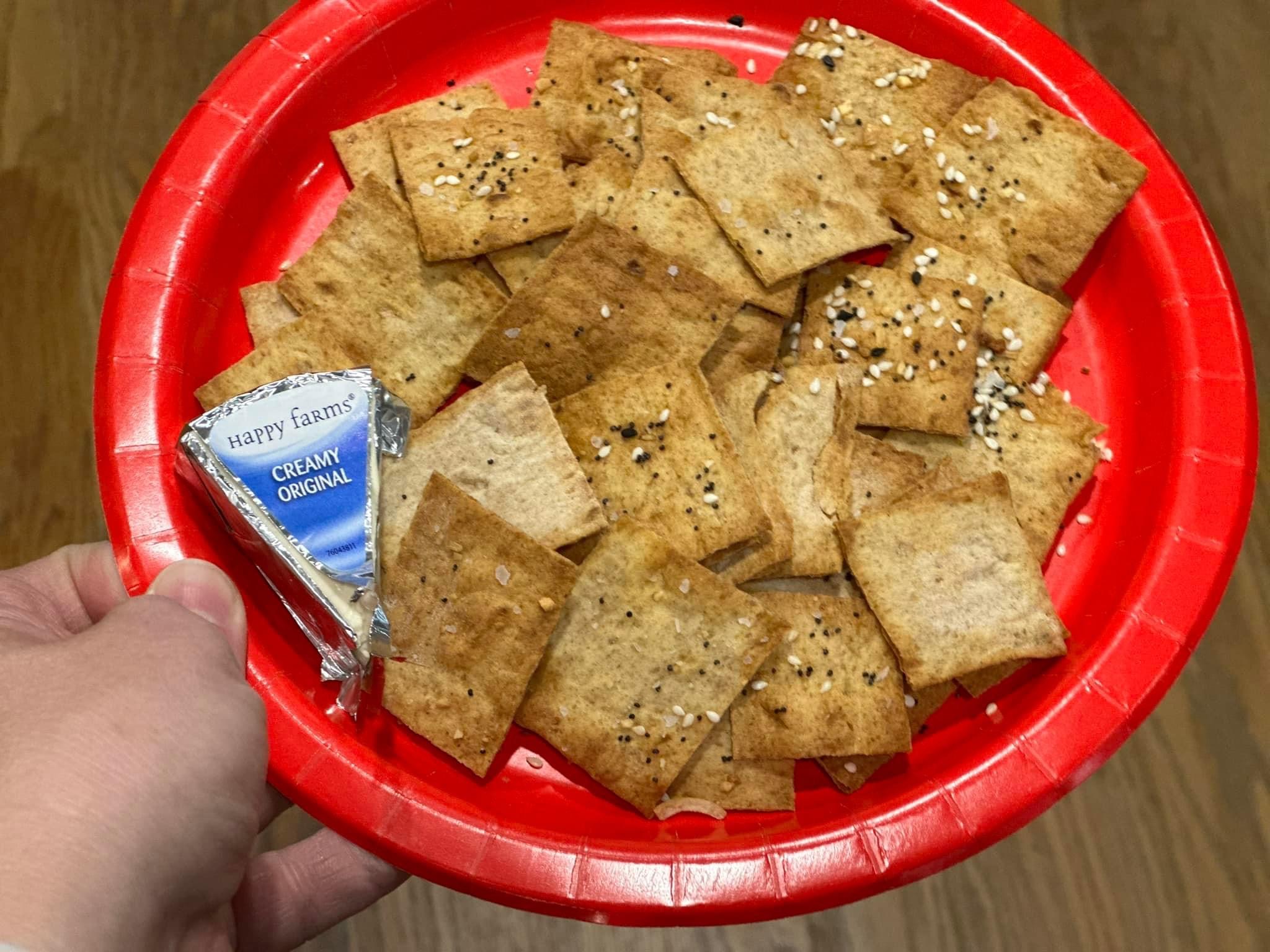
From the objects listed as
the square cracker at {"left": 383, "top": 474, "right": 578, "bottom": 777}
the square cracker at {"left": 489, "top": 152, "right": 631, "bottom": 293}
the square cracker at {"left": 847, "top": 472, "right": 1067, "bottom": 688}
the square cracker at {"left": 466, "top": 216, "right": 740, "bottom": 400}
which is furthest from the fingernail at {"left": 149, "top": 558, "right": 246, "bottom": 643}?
the square cracker at {"left": 847, "top": 472, "right": 1067, "bottom": 688}

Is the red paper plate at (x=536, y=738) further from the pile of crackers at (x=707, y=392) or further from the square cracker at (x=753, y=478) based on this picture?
the square cracker at (x=753, y=478)

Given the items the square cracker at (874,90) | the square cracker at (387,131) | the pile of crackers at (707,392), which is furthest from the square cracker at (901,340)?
the square cracker at (387,131)

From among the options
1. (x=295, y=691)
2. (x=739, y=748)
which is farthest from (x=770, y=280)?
(x=295, y=691)

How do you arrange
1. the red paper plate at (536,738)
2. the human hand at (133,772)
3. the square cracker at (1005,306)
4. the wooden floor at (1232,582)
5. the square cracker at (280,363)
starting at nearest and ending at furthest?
the human hand at (133,772) < the red paper plate at (536,738) < the square cracker at (280,363) < the square cracker at (1005,306) < the wooden floor at (1232,582)

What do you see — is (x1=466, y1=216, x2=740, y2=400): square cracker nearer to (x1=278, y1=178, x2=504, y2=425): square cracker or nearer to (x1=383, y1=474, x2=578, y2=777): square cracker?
(x1=278, y1=178, x2=504, y2=425): square cracker

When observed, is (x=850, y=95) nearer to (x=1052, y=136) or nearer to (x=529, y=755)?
(x=1052, y=136)

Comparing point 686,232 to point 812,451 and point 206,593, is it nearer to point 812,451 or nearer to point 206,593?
point 812,451

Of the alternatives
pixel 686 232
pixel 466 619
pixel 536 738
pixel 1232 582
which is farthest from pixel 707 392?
pixel 1232 582
